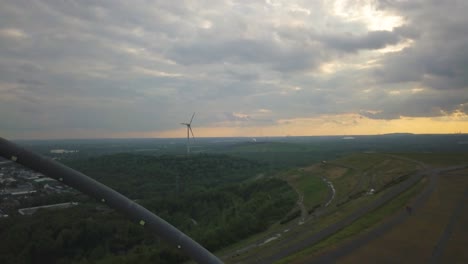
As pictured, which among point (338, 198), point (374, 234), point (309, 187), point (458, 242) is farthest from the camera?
point (309, 187)

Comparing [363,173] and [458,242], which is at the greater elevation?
[458,242]

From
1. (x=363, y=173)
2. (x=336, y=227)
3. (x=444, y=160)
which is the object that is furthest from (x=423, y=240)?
(x=444, y=160)

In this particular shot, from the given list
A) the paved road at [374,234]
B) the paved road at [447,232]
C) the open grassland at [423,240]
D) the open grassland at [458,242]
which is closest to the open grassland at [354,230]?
the paved road at [374,234]

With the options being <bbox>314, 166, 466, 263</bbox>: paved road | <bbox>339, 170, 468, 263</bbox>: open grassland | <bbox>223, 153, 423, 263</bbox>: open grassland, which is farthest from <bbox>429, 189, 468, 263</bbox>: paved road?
<bbox>223, 153, 423, 263</bbox>: open grassland

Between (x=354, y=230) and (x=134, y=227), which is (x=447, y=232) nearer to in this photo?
(x=354, y=230)

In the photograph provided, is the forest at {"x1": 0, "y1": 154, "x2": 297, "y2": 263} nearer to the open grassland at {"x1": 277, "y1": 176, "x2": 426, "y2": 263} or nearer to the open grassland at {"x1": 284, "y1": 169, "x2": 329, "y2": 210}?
the open grassland at {"x1": 284, "y1": 169, "x2": 329, "y2": 210}

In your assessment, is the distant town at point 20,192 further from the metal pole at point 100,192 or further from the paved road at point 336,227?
the metal pole at point 100,192

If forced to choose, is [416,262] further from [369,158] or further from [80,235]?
[369,158]

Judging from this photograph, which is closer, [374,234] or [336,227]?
[374,234]
